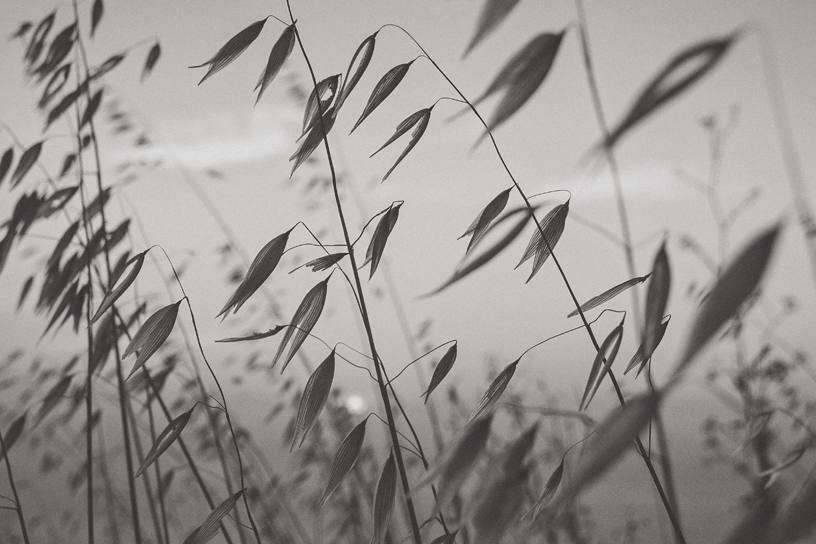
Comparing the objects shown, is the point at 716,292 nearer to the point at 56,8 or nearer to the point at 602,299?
the point at 602,299

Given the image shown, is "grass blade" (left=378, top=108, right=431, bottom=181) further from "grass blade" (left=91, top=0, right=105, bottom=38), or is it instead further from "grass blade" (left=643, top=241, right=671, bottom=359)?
"grass blade" (left=91, top=0, right=105, bottom=38)

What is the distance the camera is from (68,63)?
2.51 ft

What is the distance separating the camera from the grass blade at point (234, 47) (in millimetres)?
455

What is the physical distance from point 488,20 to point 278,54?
24 centimetres

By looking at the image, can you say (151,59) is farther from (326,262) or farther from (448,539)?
(448,539)

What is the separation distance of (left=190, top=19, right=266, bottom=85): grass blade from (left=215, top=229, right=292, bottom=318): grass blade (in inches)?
5.9

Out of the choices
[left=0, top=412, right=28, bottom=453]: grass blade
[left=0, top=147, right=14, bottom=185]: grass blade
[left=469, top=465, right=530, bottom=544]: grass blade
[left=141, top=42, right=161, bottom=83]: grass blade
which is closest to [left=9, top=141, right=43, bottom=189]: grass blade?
[left=0, top=147, right=14, bottom=185]: grass blade

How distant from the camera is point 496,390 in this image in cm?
43

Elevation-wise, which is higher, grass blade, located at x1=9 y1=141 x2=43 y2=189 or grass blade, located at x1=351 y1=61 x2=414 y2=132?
grass blade, located at x1=9 y1=141 x2=43 y2=189

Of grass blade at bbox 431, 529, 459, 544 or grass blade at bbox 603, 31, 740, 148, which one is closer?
grass blade at bbox 603, 31, 740, 148

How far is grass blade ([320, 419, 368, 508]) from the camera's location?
0.43 metres

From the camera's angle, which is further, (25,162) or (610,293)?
(25,162)

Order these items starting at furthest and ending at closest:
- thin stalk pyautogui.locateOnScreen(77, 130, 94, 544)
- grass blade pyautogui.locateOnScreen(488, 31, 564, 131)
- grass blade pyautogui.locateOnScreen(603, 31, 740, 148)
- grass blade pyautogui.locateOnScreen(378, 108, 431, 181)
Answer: thin stalk pyautogui.locateOnScreen(77, 130, 94, 544)
grass blade pyautogui.locateOnScreen(378, 108, 431, 181)
grass blade pyautogui.locateOnScreen(488, 31, 564, 131)
grass blade pyautogui.locateOnScreen(603, 31, 740, 148)

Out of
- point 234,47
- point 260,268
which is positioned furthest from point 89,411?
point 234,47
